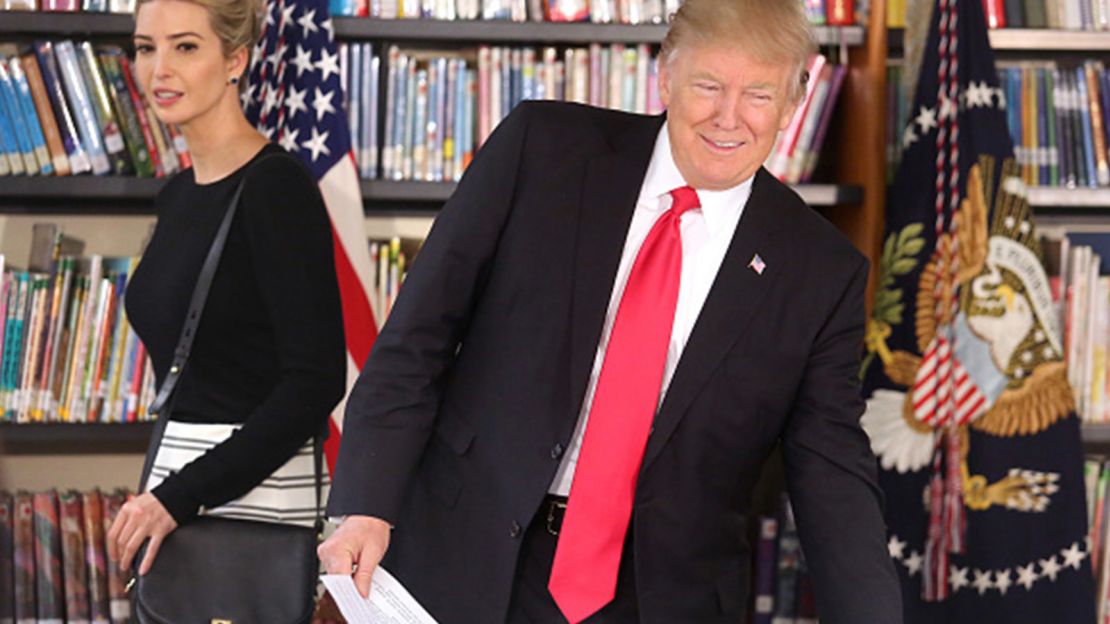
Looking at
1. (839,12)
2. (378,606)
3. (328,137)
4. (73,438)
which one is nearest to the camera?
(378,606)

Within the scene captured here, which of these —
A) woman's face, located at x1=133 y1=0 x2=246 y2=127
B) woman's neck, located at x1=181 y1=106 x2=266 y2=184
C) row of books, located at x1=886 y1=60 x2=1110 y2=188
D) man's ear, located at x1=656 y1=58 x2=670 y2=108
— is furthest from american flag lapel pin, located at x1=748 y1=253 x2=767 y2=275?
row of books, located at x1=886 y1=60 x2=1110 y2=188

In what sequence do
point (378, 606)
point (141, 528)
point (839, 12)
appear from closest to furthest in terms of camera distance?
point (378, 606) < point (141, 528) < point (839, 12)

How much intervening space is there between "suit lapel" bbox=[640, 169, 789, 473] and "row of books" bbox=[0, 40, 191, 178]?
5.92 feet

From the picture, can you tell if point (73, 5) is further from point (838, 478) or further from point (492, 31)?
point (838, 478)

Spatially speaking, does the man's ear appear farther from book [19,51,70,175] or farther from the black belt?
book [19,51,70,175]

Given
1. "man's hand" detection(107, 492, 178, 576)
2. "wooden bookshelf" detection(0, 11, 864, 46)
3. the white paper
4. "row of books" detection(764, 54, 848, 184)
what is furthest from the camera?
"row of books" detection(764, 54, 848, 184)

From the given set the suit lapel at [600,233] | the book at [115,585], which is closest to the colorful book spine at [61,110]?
the book at [115,585]

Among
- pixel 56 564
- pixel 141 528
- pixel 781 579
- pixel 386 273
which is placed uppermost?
pixel 386 273

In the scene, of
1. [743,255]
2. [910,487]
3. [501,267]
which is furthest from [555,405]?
[910,487]

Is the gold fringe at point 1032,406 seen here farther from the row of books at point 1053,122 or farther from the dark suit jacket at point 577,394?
the dark suit jacket at point 577,394

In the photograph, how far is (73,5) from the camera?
10.7 ft

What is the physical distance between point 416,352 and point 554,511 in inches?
10.0

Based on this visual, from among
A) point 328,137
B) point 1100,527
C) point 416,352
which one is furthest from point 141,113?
point 1100,527

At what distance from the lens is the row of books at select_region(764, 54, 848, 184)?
3.44 metres
